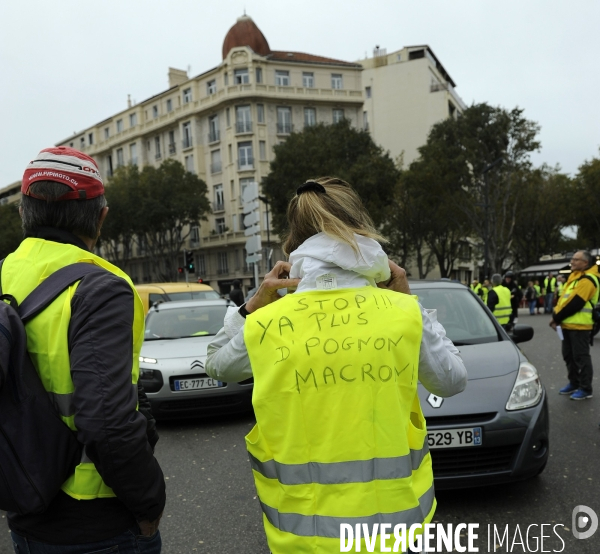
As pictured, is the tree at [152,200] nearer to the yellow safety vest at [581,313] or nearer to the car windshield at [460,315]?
the yellow safety vest at [581,313]

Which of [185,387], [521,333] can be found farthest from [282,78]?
[521,333]

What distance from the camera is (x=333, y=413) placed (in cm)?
170

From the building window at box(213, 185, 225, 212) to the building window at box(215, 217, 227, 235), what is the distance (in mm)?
841

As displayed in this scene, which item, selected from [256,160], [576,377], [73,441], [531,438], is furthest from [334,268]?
[256,160]

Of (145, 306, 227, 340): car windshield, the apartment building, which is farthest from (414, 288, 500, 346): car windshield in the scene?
the apartment building

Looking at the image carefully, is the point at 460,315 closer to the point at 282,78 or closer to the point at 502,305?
the point at 502,305

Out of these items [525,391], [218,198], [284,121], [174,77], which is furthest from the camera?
[174,77]

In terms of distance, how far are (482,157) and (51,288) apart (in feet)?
101

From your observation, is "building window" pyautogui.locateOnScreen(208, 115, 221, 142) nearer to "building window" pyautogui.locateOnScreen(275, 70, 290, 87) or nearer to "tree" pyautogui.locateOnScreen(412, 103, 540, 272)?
"building window" pyautogui.locateOnScreen(275, 70, 290, 87)

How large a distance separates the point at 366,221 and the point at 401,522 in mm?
895

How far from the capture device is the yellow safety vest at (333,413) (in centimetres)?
168

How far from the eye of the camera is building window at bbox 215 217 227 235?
178 ft

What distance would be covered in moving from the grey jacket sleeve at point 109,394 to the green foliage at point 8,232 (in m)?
50.1

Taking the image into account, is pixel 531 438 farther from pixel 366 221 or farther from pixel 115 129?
pixel 115 129
